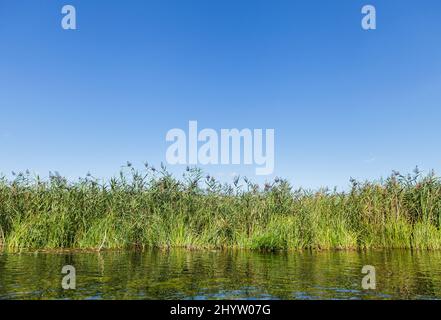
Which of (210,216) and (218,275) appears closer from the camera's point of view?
(218,275)

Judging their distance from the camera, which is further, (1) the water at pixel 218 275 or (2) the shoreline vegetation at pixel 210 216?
(2) the shoreline vegetation at pixel 210 216

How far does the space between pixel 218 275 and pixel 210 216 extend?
6687mm

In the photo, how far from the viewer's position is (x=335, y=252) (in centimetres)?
1570

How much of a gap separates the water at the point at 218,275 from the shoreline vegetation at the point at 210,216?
1324 millimetres

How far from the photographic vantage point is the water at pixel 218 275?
322 inches

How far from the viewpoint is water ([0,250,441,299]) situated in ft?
26.8

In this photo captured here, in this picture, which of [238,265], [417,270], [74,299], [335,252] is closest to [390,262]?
[417,270]

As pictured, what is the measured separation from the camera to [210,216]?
16.9 m

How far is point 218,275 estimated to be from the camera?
33.7 feet

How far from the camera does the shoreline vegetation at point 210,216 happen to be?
51.5 feet

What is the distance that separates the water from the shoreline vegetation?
52.1 inches
